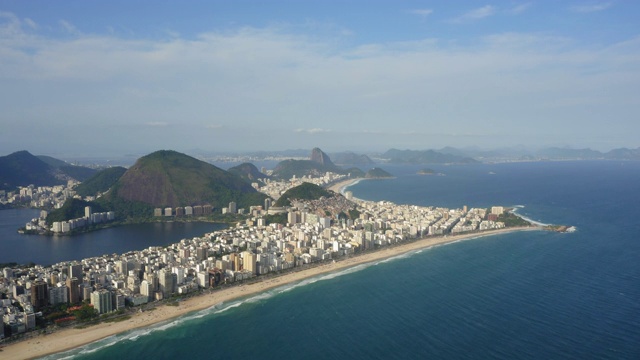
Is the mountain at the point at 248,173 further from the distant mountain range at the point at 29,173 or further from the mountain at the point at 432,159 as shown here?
the mountain at the point at 432,159

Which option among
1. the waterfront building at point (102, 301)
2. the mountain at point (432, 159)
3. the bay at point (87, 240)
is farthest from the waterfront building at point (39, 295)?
the mountain at point (432, 159)

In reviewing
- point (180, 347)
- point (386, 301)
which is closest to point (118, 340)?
point (180, 347)

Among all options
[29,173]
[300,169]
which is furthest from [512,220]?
[29,173]

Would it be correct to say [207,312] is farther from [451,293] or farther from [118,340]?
[451,293]

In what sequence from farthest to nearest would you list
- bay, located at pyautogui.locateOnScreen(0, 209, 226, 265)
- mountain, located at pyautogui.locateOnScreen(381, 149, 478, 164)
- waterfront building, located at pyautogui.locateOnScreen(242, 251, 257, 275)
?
mountain, located at pyautogui.locateOnScreen(381, 149, 478, 164)
bay, located at pyautogui.locateOnScreen(0, 209, 226, 265)
waterfront building, located at pyautogui.locateOnScreen(242, 251, 257, 275)

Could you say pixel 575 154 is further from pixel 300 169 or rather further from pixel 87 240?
pixel 87 240

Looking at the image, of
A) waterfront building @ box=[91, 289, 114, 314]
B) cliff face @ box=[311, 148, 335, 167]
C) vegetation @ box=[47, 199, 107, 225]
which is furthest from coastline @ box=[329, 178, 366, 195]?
waterfront building @ box=[91, 289, 114, 314]

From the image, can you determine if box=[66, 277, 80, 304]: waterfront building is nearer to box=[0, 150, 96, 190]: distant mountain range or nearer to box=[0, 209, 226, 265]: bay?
box=[0, 209, 226, 265]: bay
